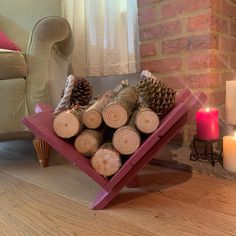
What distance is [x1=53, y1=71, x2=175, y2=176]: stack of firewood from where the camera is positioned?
0.74 metres

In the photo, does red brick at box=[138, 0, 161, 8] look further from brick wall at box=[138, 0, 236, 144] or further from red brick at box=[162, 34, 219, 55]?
red brick at box=[162, 34, 219, 55]

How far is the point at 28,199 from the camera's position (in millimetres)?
842

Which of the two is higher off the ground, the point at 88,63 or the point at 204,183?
the point at 88,63

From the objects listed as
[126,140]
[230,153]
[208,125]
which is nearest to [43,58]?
[126,140]

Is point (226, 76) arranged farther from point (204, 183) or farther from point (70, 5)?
point (70, 5)

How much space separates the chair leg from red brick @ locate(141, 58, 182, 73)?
599mm

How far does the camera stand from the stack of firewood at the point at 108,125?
742mm

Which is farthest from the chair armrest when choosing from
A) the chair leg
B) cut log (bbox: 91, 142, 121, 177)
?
cut log (bbox: 91, 142, 121, 177)

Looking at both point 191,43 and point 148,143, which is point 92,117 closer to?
point 148,143

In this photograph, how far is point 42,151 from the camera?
1.14m

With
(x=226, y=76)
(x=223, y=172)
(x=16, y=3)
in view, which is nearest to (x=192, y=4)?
(x=226, y=76)

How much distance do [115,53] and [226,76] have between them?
0.61 meters

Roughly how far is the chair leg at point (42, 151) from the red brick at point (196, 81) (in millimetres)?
618

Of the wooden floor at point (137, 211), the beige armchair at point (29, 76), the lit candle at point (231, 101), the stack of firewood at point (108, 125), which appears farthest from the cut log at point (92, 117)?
the lit candle at point (231, 101)
